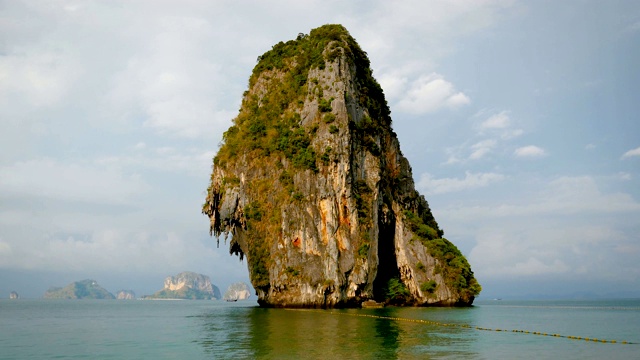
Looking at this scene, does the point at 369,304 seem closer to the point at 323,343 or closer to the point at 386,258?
the point at 386,258

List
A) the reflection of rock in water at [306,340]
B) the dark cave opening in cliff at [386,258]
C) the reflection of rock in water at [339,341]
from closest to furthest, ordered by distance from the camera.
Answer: the reflection of rock in water at [339,341]
the reflection of rock in water at [306,340]
the dark cave opening in cliff at [386,258]

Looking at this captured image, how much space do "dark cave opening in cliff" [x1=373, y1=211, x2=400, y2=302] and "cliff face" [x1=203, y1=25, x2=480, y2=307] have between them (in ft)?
0.45

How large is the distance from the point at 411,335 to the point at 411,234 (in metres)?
38.1

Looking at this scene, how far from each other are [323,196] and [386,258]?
16.2 meters

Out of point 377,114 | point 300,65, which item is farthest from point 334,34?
point 377,114

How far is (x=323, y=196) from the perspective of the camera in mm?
57344

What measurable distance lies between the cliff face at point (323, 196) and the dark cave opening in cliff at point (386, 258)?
5.4 inches

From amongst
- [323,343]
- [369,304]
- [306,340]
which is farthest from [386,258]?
[323,343]

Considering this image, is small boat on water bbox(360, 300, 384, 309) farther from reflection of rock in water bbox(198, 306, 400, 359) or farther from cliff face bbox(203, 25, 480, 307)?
reflection of rock in water bbox(198, 306, 400, 359)

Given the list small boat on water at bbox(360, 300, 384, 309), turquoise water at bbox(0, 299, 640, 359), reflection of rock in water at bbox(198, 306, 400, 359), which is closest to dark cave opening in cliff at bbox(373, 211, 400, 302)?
small boat on water at bbox(360, 300, 384, 309)

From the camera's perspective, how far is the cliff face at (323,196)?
56.1 m

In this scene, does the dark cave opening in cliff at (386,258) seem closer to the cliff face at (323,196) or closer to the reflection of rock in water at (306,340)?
the cliff face at (323,196)

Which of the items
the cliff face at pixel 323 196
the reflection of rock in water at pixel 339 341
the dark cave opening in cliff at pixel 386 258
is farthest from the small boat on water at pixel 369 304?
the reflection of rock in water at pixel 339 341

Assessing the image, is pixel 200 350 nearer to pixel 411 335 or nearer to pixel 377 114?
pixel 411 335
